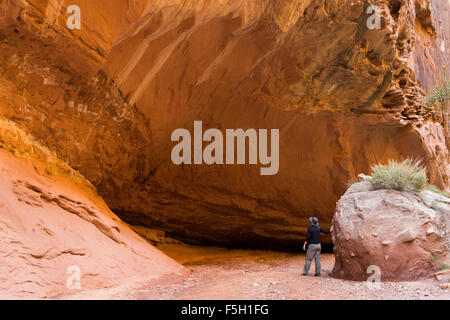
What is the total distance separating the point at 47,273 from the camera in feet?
12.5

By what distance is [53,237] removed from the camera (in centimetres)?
430

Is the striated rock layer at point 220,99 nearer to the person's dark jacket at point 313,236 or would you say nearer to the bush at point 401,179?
the bush at point 401,179

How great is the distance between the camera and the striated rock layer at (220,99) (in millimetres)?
5543

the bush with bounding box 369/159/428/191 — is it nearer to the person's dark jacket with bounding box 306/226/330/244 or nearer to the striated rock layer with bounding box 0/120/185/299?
the person's dark jacket with bounding box 306/226/330/244

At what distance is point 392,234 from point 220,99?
4557 millimetres

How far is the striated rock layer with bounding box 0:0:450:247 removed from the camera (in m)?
5.54

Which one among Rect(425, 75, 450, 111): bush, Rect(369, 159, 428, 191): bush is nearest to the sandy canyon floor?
Rect(369, 159, 428, 191): bush

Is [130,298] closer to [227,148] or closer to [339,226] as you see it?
[339,226]

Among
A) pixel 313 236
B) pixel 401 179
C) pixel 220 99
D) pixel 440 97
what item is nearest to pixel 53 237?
pixel 313 236

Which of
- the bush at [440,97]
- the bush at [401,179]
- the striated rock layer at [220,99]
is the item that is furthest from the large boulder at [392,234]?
the bush at [440,97]

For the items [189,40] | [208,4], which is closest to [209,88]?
[189,40]

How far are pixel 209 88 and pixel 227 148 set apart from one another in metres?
2.00

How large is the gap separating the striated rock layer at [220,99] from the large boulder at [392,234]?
336 centimetres

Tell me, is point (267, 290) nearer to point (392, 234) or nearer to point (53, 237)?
point (392, 234)
